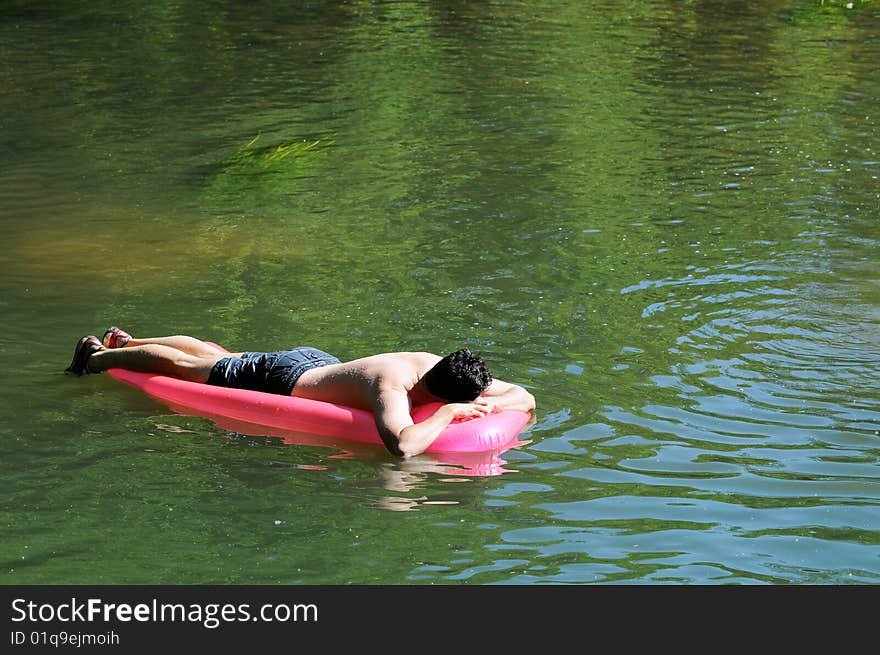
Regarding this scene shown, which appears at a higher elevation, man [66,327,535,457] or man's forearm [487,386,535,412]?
man [66,327,535,457]

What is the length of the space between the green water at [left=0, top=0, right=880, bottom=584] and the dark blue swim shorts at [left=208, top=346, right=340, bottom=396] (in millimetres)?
347

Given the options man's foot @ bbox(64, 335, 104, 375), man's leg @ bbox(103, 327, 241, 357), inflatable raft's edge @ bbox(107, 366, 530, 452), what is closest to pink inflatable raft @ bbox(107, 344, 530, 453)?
inflatable raft's edge @ bbox(107, 366, 530, 452)

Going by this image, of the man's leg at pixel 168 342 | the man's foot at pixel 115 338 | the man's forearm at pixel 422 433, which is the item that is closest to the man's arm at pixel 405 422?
the man's forearm at pixel 422 433

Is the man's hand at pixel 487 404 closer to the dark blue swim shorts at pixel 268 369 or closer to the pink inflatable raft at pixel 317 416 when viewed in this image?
the pink inflatable raft at pixel 317 416

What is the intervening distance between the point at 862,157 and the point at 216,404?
27.4 ft

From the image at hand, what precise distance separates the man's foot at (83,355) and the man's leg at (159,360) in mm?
35

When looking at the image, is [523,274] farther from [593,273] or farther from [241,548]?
[241,548]

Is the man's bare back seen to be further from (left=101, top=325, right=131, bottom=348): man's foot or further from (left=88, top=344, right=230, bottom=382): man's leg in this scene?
(left=101, top=325, right=131, bottom=348): man's foot

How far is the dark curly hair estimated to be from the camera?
271 inches

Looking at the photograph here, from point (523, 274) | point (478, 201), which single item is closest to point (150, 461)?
point (523, 274)

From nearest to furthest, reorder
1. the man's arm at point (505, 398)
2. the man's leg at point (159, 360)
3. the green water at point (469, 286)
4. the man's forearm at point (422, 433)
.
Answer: the green water at point (469, 286), the man's forearm at point (422, 433), the man's arm at point (505, 398), the man's leg at point (159, 360)

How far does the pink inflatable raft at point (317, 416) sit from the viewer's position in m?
6.95

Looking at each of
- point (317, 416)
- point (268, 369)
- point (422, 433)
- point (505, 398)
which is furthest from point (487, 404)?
point (268, 369)

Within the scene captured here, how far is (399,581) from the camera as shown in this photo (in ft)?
18.4
